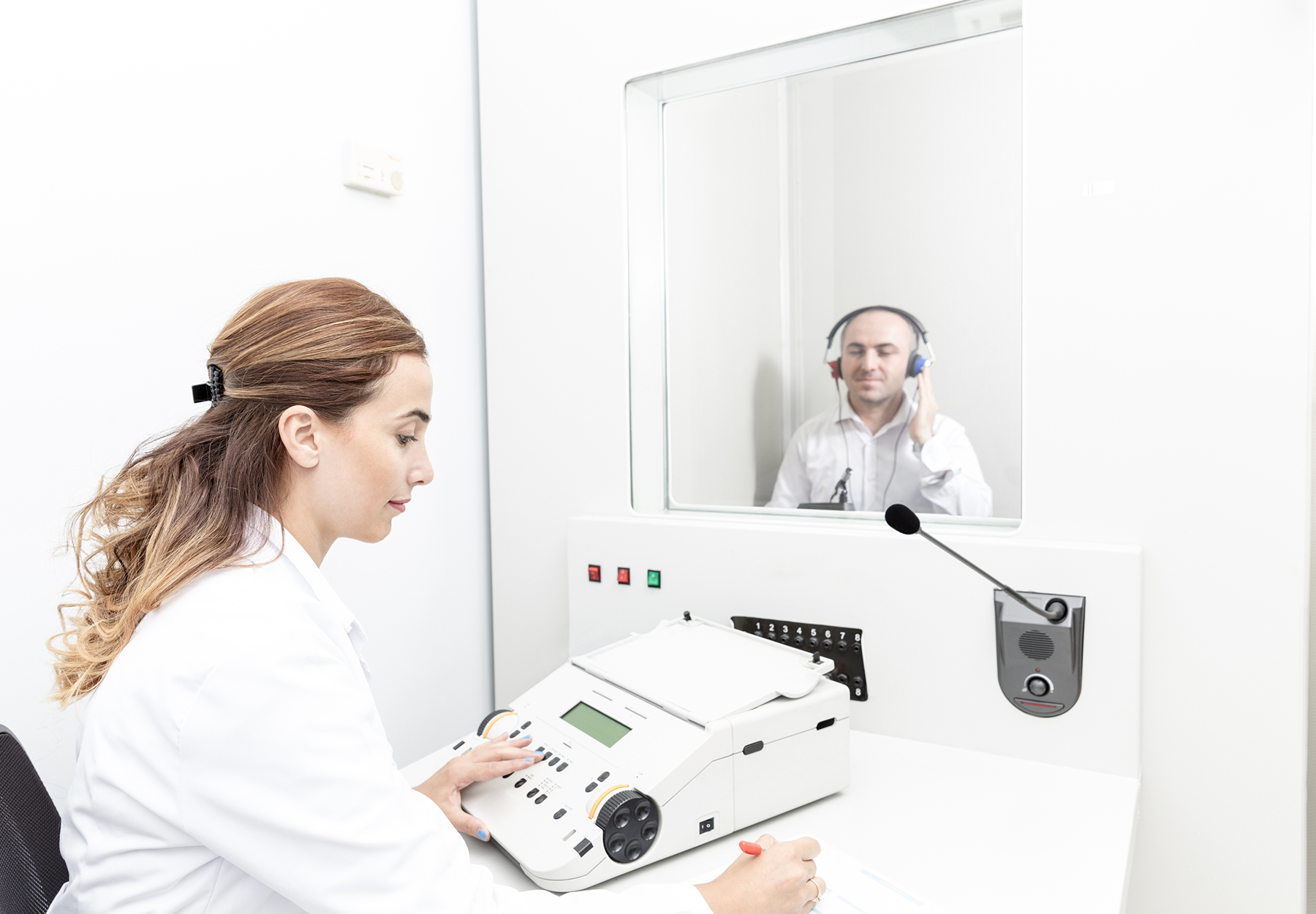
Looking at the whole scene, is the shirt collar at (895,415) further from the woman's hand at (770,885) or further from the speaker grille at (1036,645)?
the woman's hand at (770,885)

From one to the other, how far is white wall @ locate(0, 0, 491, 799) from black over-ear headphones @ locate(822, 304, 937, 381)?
1014mm

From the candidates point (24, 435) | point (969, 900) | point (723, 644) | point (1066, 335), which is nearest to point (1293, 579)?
point (1066, 335)

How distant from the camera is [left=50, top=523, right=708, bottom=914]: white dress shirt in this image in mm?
618

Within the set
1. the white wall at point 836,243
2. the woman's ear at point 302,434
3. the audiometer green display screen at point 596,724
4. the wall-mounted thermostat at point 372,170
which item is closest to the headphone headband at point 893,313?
the white wall at point 836,243

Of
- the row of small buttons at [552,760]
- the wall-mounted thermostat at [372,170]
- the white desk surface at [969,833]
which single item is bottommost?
the white desk surface at [969,833]

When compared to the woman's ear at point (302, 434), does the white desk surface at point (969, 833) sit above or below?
below

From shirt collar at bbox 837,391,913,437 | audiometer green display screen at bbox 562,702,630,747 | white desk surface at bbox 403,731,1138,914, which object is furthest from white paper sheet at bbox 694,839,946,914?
shirt collar at bbox 837,391,913,437

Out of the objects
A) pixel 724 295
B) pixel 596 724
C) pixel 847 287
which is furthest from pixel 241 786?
pixel 847 287

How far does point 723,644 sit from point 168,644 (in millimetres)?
760

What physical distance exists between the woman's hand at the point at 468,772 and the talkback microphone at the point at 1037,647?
0.59 meters

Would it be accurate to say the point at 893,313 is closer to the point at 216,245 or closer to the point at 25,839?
the point at 216,245

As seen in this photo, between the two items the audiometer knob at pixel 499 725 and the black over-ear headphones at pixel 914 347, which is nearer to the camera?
the audiometer knob at pixel 499 725

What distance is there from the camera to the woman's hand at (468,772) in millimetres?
959

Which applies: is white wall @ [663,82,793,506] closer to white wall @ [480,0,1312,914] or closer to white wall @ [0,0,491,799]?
white wall @ [0,0,491,799]
